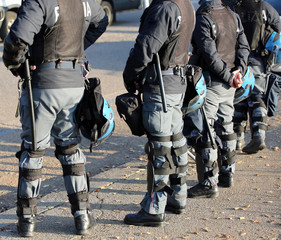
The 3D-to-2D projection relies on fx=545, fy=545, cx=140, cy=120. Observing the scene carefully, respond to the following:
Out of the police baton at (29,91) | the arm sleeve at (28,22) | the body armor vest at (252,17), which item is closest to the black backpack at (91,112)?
the police baton at (29,91)

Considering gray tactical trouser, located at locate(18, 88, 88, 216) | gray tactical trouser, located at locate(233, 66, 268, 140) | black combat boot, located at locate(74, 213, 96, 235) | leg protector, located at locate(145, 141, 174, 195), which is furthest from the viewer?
gray tactical trouser, located at locate(233, 66, 268, 140)

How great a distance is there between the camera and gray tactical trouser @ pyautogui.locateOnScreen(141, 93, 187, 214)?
14.6 ft

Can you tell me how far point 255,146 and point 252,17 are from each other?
1518mm

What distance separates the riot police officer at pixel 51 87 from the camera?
3.95 m

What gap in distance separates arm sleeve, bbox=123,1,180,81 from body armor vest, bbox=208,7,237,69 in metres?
0.98

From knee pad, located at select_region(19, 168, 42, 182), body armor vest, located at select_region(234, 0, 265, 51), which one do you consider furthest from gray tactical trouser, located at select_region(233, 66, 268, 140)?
knee pad, located at select_region(19, 168, 42, 182)

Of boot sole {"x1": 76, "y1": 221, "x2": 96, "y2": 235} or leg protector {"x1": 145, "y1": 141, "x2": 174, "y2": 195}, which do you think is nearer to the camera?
boot sole {"x1": 76, "y1": 221, "x2": 96, "y2": 235}

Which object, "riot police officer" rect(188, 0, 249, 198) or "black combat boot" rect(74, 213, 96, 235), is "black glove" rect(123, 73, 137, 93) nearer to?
"riot police officer" rect(188, 0, 249, 198)

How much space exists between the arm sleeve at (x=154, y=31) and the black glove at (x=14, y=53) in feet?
2.84

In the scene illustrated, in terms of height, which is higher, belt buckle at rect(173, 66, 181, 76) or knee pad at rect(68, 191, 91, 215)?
belt buckle at rect(173, 66, 181, 76)

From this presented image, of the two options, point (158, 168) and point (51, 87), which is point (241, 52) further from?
point (51, 87)

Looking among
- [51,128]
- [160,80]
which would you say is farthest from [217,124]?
[51,128]

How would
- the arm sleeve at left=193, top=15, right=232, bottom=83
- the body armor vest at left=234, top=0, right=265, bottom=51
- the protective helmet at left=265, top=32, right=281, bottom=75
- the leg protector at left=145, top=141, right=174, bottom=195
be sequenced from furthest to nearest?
the protective helmet at left=265, top=32, right=281, bottom=75 < the body armor vest at left=234, top=0, right=265, bottom=51 < the arm sleeve at left=193, top=15, right=232, bottom=83 < the leg protector at left=145, top=141, right=174, bottom=195

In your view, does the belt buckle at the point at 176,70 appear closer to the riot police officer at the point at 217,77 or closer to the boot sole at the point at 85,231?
the riot police officer at the point at 217,77
